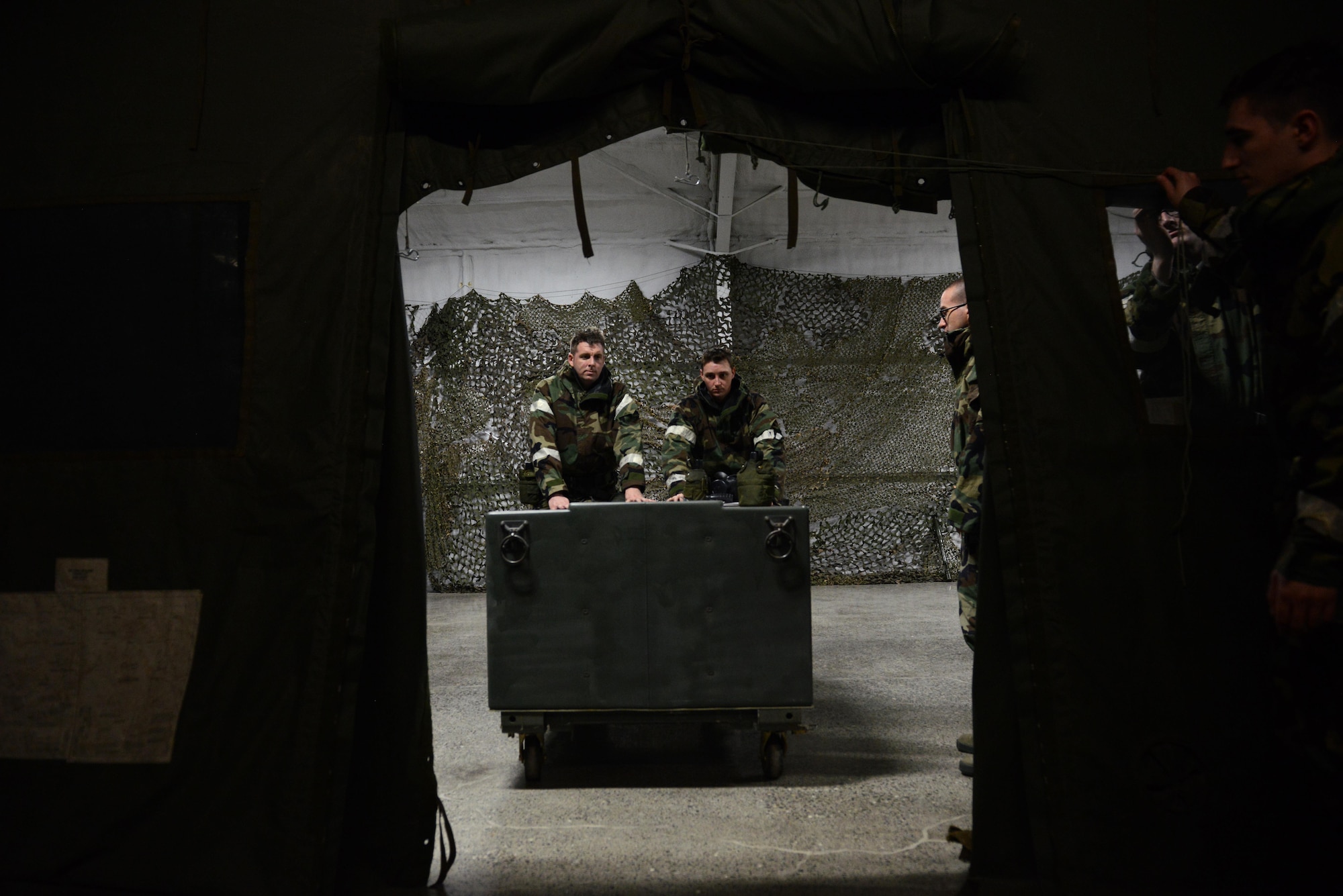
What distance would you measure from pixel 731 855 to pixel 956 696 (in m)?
2.30

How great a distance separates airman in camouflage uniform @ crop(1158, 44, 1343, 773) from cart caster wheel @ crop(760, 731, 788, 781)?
1824mm

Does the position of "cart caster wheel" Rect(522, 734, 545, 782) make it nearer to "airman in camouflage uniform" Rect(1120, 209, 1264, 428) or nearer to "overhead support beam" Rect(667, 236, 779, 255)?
"airman in camouflage uniform" Rect(1120, 209, 1264, 428)

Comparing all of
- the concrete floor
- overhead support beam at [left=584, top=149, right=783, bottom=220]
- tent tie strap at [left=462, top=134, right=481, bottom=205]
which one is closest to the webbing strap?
tent tie strap at [left=462, top=134, right=481, bottom=205]

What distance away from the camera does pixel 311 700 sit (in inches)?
78.6

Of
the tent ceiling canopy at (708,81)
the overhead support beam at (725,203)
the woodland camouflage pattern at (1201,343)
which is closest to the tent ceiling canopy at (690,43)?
the tent ceiling canopy at (708,81)

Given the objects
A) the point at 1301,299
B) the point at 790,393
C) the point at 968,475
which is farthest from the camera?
the point at 790,393

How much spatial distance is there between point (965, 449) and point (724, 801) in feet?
5.40

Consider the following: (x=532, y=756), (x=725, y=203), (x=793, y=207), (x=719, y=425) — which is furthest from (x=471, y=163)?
(x=725, y=203)

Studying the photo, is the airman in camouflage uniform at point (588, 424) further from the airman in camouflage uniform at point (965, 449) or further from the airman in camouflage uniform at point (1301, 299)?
the airman in camouflage uniform at point (1301, 299)

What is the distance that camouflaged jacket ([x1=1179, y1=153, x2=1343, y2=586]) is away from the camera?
5.20ft

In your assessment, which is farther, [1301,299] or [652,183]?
[652,183]

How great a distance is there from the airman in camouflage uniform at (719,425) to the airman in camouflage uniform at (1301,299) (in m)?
2.77

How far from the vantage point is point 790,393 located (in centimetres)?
881

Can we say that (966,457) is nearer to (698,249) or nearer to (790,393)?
(790,393)
